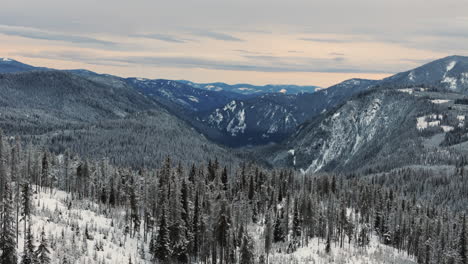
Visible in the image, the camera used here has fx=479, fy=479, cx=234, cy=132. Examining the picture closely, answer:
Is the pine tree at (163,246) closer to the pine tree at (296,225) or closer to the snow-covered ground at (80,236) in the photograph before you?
the snow-covered ground at (80,236)

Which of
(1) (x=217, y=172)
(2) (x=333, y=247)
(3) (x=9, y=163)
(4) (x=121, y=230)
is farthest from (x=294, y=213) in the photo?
(3) (x=9, y=163)

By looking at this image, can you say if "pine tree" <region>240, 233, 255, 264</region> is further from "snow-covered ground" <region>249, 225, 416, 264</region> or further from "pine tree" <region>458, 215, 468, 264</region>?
"pine tree" <region>458, 215, 468, 264</region>

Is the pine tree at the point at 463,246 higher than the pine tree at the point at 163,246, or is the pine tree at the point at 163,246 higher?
the pine tree at the point at 163,246

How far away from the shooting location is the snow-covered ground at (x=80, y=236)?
74062mm

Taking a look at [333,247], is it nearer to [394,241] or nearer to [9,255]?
[394,241]

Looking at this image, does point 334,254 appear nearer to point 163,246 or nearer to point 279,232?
point 279,232

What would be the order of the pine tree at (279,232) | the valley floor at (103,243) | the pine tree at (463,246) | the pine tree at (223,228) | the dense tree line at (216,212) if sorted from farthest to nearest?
the pine tree at (279,232)
the pine tree at (463,246)
the pine tree at (223,228)
the dense tree line at (216,212)
the valley floor at (103,243)

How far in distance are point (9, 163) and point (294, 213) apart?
75638 mm

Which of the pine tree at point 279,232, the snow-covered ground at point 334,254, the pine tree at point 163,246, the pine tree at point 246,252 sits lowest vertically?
the snow-covered ground at point 334,254

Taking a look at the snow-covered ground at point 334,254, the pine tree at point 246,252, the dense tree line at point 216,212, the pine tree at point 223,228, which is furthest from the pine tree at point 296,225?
the pine tree at point 223,228

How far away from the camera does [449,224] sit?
147 m

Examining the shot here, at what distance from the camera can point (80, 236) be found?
82.9 m

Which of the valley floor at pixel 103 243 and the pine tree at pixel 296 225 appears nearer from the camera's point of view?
the valley floor at pixel 103 243

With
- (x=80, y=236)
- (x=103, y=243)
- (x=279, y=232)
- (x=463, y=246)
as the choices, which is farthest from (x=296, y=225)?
(x=80, y=236)
